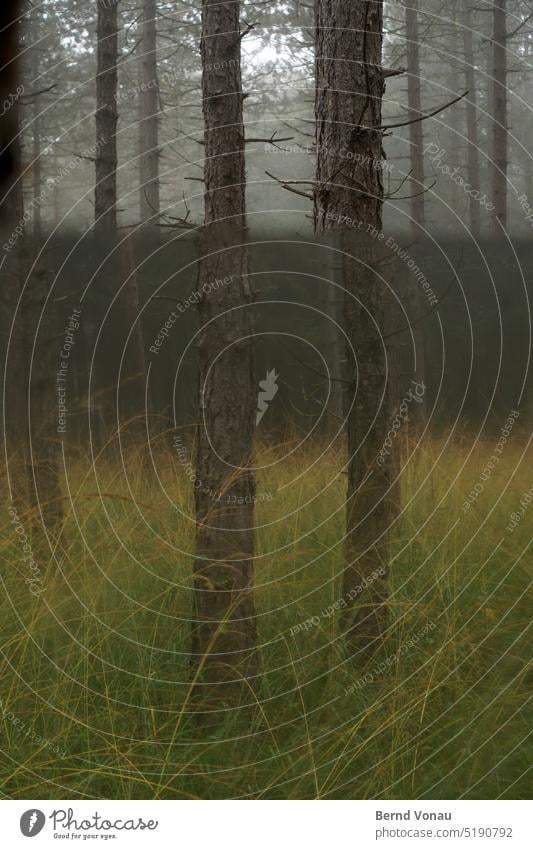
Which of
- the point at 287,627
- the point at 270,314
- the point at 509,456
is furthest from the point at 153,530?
the point at 270,314

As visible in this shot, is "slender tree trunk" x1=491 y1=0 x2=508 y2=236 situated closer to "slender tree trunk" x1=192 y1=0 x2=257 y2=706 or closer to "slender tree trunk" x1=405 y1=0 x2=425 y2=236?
"slender tree trunk" x1=405 y1=0 x2=425 y2=236

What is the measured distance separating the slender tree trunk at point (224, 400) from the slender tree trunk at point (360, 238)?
1.66ft

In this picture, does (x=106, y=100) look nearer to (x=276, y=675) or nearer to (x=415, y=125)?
(x=415, y=125)

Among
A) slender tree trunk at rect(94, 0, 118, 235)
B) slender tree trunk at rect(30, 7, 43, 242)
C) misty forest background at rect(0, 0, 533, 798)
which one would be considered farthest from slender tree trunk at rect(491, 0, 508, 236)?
misty forest background at rect(0, 0, 533, 798)

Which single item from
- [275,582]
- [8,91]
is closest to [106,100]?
[8,91]

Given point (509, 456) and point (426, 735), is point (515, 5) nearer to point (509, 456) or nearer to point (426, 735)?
point (509, 456)

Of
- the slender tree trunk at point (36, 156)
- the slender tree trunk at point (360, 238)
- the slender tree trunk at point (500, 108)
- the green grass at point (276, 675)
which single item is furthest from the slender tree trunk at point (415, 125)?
the green grass at point (276, 675)

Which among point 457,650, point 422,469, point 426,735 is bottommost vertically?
point 426,735

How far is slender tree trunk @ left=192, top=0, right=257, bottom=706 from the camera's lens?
475 cm

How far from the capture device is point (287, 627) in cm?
510

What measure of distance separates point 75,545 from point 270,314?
25.1 ft

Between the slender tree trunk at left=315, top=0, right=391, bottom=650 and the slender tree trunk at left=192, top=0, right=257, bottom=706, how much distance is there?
0.51 metres

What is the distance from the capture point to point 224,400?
4.77 m

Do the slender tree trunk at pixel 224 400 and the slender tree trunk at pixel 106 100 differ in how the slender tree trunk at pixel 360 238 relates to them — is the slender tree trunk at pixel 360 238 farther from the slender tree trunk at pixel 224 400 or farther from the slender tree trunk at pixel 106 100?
the slender tree trunk at pixel 106 100
